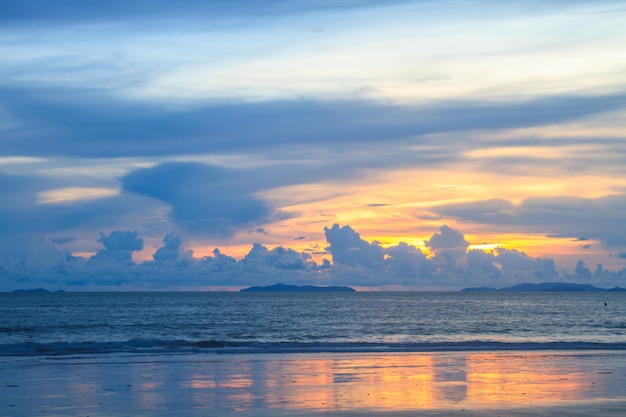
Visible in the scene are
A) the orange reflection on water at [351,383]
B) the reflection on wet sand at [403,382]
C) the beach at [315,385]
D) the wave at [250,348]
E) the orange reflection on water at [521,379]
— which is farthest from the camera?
the wave at [250,348]

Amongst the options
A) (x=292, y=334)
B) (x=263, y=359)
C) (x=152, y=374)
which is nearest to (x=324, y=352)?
(x=263, y=359)

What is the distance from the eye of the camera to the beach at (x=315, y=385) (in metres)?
21.1

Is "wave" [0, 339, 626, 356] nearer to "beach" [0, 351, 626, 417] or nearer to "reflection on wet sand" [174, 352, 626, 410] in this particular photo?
"beach" [0, 351, 626, 417]

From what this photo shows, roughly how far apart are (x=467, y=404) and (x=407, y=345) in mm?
22884

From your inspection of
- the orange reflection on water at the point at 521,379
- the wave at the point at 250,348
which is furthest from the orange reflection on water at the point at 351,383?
the wave at the point at 250,348

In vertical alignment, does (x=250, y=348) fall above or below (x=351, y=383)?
below

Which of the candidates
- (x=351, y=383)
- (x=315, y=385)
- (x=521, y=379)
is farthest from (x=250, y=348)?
(x=521, y=379)

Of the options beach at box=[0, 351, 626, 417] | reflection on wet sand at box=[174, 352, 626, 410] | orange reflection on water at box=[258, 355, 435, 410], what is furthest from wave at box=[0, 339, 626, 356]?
orange reflection on water at box=[258, 355, 435, 410]

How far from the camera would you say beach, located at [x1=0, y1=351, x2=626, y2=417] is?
830 inches

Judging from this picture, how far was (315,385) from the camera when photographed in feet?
84.7

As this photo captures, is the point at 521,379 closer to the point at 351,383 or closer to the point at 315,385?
the point at 351,383

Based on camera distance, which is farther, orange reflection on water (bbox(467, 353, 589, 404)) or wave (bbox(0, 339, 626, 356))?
wave (bbox(0, 339, 626, 356))

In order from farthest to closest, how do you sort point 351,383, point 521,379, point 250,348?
1. point 250,348
2. point 521,379
3. point 351,383

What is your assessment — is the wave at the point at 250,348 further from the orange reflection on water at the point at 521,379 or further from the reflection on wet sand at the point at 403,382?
the orange reflection on water at the point at 521,379
